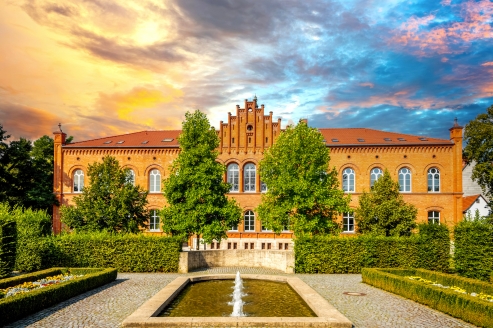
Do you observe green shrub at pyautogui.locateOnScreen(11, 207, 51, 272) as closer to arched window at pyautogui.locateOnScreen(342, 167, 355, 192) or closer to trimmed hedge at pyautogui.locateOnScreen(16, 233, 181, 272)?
trimmed hedge at pyautogui.locateOnScreen(16, 233, 181, 272)

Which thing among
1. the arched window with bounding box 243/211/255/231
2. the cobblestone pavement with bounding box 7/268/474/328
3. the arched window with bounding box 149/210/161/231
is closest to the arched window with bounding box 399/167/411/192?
the arched window with bounding box 243/211/255/231

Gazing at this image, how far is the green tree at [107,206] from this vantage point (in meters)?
27.3

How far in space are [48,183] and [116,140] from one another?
922 cm

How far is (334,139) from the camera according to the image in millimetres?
39938

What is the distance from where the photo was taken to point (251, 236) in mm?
38000

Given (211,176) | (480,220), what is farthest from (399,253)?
(211,176)

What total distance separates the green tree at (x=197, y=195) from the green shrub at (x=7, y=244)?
8773 mm

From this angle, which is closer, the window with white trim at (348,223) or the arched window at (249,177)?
the window with white trim at (348,223)

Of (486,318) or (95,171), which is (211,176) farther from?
(486,318)

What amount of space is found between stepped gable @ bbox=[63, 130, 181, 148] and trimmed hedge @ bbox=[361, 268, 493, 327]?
85.0 ft

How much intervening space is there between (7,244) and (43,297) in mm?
7663

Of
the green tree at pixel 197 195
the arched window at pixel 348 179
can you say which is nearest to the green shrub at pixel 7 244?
the green tree at pixel 197 195

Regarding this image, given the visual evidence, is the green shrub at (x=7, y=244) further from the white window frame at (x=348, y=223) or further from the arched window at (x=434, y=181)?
the arched window at (x=434, y=181)

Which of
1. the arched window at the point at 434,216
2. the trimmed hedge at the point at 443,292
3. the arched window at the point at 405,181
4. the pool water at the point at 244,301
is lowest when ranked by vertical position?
the pool water at the point at 244,301
